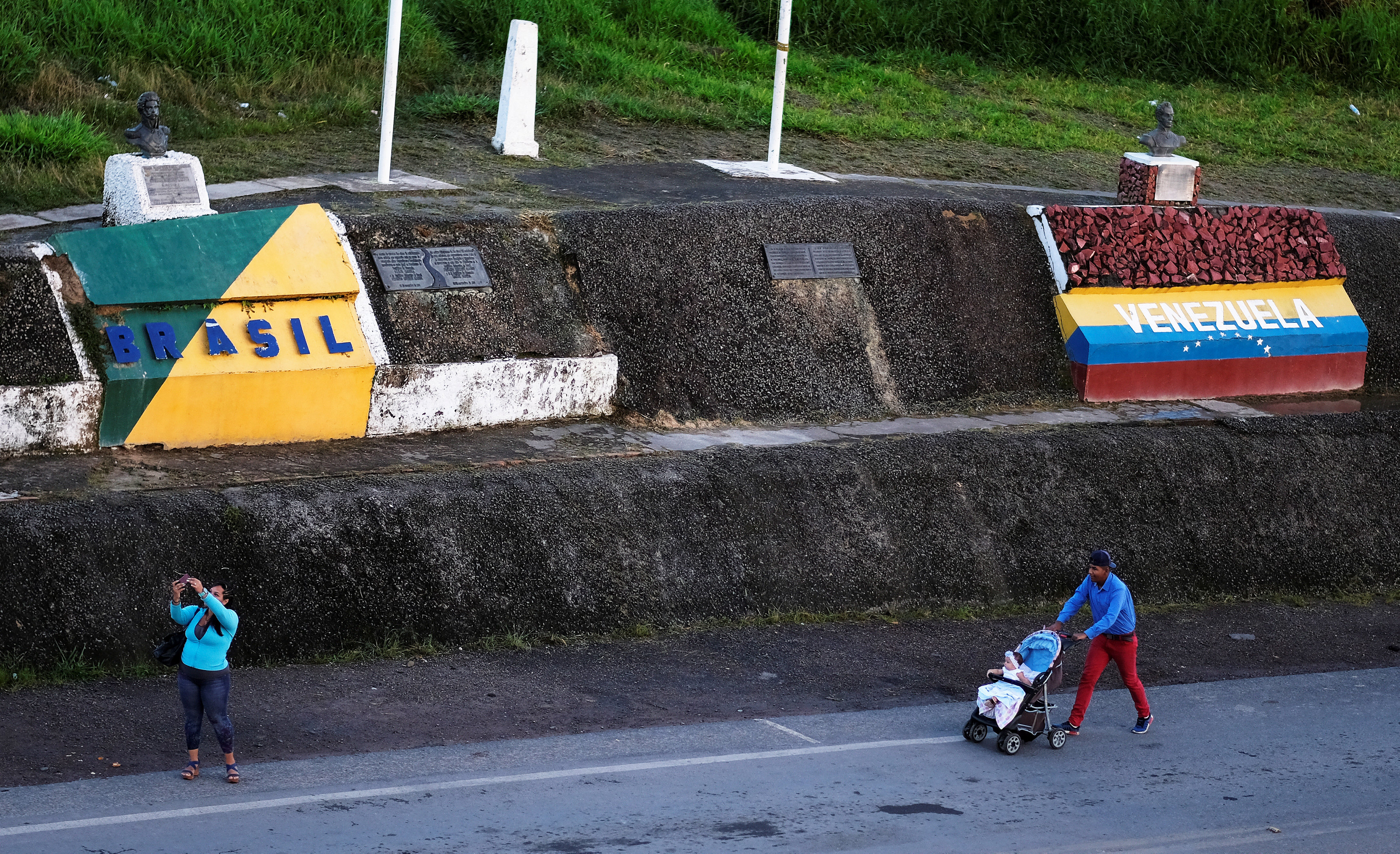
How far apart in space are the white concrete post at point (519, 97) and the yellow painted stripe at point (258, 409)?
6577 mm

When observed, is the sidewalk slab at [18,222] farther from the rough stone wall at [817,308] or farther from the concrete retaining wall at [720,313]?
the rough stone wall at [817,308]

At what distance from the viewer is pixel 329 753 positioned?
9.07m

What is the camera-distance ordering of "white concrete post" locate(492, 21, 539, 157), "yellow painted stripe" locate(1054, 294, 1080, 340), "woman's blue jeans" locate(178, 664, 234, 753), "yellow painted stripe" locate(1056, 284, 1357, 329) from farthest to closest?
1. "white concrete post" locate(492, 21, 539, 157)
2. "yellow painted stripe" locate(1056, 284, 1357, 329)
3. "yellow painted stripe" locate(1054, 294, 1080, 340)
4. "woman's blue jeans" locate(178, 664, 234, 753)

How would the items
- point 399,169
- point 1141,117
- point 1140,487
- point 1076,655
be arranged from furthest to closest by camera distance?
point 1141,117
point 399,169
point 1140,487
point 1076,655

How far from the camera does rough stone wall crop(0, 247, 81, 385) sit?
11180mm

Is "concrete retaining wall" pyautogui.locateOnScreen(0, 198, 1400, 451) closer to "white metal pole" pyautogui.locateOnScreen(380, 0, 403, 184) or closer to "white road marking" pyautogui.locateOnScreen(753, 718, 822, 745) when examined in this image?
"white metal pole" pyautogui.locateOnScreen(380, 0, 403, 184)

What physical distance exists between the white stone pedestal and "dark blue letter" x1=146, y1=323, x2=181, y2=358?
1232 mm

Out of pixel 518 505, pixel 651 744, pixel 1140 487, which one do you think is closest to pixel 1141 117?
pixel 1140 487

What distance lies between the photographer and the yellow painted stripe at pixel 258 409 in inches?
458

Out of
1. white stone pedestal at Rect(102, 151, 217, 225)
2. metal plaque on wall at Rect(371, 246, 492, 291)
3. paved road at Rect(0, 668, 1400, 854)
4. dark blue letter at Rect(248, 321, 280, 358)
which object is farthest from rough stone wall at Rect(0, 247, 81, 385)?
paved road at Rect(0, 668, 1400, 854)

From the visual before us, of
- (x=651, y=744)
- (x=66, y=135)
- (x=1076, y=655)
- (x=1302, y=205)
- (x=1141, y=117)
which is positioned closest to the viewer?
(x=651, y=744)

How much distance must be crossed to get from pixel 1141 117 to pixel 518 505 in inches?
673

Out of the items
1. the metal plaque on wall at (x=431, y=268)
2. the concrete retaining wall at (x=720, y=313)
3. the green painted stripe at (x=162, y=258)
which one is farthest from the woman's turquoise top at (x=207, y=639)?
the metal plaque on wall at (x=431, y=268)

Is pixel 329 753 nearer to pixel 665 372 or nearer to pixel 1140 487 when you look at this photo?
pixel 665 372
